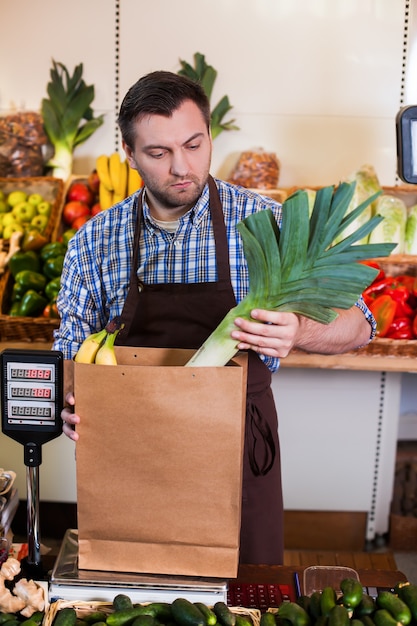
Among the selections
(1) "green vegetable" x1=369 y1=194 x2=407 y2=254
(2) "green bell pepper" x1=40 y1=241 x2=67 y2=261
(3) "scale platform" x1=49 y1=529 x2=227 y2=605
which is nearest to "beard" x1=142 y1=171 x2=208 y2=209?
(3) "scale platform" x1=49 y1=529 x2=227 y2=605

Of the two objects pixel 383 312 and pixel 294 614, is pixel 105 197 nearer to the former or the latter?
pixel 383 312

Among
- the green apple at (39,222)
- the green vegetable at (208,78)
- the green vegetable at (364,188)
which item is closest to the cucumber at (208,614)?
the green vegetable at (364,188)

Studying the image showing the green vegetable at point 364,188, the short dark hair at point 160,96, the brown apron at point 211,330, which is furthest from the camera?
the green vegetable at point 364,188

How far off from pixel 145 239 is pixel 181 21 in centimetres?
183

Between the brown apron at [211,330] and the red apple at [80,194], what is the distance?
144 cm

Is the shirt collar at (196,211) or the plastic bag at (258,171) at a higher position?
the plastic bag at (258,171)

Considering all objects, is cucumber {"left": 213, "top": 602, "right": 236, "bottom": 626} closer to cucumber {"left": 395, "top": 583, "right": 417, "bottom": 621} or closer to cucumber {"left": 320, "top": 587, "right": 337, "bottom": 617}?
A: cucumber {"left": 320, "top": 587, "right": 337, "bottom": 617}

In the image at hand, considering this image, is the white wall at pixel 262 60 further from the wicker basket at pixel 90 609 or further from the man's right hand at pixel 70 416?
the wicker basket at pixel 90 609

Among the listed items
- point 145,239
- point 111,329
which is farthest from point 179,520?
point 145,239

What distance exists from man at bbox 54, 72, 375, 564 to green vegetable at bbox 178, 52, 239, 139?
150 centimetres

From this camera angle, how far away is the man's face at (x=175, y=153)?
185 centimetres

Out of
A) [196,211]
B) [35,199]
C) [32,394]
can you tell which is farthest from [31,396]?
[35,199]

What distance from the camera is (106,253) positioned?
2.10 metres

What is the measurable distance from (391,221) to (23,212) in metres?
1.66
